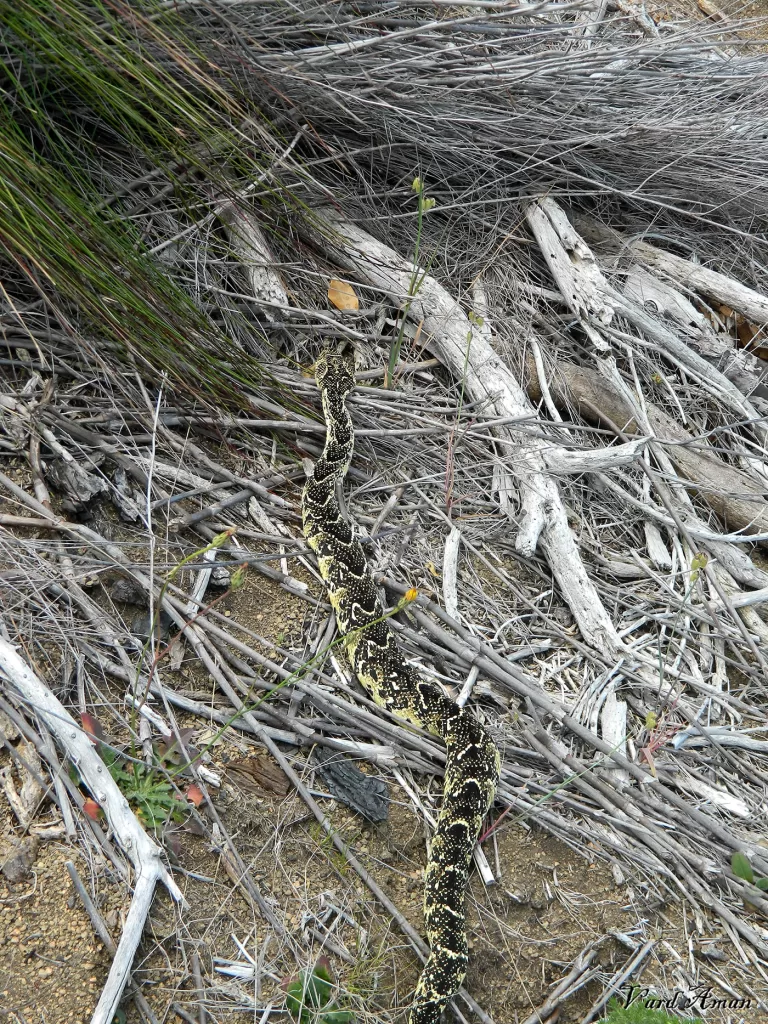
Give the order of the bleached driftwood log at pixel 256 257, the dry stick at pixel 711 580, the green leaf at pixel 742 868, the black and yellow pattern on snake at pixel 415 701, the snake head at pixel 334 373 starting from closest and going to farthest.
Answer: the black and yellow pattern on snake at pixel 415 701, the green leaf at pixel 742 868, the dry stick at pixel 711 580, the snake head at pixel 334 373, the bleached driftwood log at pixel 256 257

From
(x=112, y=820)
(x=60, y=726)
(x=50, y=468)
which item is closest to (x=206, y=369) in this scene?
(x=50, y=468)

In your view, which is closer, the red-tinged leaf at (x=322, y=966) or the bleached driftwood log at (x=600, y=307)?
the red-tinged leaf at (x=322, y=966)

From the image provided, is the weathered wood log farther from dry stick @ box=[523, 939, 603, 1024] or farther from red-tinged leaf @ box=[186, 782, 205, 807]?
red-tinged leaf @ box=[186, 782, 205, 807]

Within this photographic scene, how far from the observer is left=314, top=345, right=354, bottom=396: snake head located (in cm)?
334

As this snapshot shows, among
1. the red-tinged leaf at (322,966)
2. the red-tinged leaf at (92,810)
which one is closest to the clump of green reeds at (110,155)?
the red-tinged leaf at (92,810)

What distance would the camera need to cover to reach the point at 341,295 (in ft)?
11.9

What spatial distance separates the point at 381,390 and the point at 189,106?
122 cm

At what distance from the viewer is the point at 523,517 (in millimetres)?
3336

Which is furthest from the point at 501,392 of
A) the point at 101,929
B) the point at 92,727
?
the point at 101,929

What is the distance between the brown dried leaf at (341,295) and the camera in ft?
11.9

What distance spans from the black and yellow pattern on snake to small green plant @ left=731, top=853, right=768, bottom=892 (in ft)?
2.61

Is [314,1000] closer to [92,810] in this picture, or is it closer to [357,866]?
[357,866]

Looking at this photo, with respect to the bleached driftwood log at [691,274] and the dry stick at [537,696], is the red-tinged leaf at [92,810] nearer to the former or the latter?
the dry stick at [537,696]

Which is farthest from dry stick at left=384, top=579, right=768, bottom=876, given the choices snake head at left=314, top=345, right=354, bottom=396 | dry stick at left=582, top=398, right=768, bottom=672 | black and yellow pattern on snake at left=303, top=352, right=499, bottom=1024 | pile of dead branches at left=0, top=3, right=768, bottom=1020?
snake head at left=314, top=345, right=354, bottom=396
